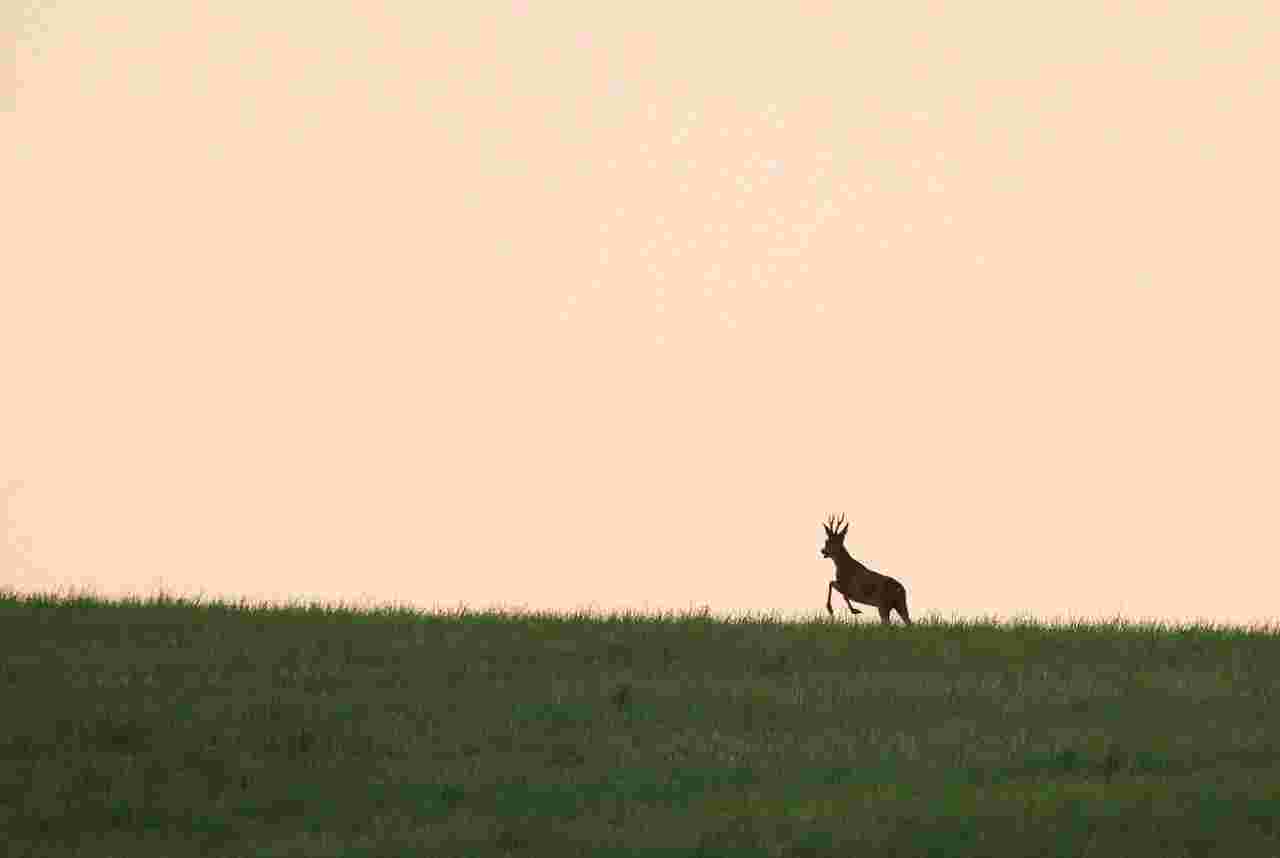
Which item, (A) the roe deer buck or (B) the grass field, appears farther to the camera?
(A) the roe deer buck

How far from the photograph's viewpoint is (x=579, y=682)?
68.2ft

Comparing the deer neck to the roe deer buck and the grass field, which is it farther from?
the grass field

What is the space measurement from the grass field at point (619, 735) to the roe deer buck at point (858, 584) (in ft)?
12.0

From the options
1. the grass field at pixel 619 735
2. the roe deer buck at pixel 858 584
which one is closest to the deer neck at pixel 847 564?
the roe deer buck at pixel 858 584

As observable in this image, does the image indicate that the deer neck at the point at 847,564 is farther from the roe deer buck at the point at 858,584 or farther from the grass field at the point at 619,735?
the grass field at the point at 619,735

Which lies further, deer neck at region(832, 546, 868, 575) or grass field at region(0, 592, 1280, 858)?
deer neck at region(832, 546, 868, 575)

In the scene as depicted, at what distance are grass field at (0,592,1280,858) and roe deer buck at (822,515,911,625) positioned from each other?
12.0 feet

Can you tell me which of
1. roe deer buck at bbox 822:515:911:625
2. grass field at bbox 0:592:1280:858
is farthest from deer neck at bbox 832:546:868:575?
grass field at bbox 0:592:1280:858

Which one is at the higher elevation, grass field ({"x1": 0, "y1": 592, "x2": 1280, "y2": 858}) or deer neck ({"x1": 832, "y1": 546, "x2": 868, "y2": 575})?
deer neck ({"x1": 832, "y1": 546, "x2": 868, "y2": 575})

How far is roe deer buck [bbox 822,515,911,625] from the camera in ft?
96.4

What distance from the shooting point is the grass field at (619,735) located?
1438cm

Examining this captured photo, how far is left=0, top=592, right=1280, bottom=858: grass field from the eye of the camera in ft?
47.2

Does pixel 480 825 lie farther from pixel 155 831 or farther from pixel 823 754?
Answer: pixel 823 754

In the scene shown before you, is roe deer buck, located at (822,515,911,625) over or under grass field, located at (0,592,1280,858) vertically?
over
